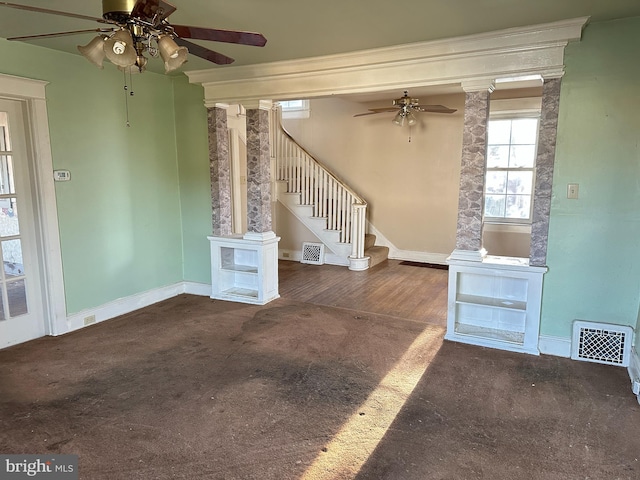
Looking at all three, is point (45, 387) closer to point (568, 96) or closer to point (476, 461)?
point (476, 461)

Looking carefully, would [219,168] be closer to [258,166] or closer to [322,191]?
[258,166]

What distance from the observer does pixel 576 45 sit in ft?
10.4

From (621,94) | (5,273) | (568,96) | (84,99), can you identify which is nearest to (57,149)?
(84,99)

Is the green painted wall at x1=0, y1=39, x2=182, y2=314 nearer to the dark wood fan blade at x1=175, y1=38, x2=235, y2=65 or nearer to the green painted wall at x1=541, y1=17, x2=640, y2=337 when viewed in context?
the dark wood fan blade at x1=175, y1=38, x2=235, y2=65

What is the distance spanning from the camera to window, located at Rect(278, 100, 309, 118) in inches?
301

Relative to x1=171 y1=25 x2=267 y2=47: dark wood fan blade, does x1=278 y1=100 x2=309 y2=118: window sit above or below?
above

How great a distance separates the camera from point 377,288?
550 cm

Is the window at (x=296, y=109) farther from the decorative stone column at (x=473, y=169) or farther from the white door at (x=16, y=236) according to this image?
the white door at (x=16, y=236)

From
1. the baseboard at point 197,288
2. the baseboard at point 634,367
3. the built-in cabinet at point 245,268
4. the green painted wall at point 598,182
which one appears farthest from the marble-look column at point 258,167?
the baseboard at point 634,367

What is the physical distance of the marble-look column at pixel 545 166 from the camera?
3.29 metres

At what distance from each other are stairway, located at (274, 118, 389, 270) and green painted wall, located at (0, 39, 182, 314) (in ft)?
7.82

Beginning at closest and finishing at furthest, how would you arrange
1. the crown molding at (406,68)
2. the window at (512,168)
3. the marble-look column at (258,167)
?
the crown molding at (406,68), the marble-look column at (258,167), the window at (512,168)

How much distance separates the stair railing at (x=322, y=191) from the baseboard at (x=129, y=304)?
2.48 meters

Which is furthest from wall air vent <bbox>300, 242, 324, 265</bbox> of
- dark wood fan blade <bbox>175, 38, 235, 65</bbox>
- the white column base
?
dark wood fan blade <bbox>175, 38, 235, 65</bbox>
